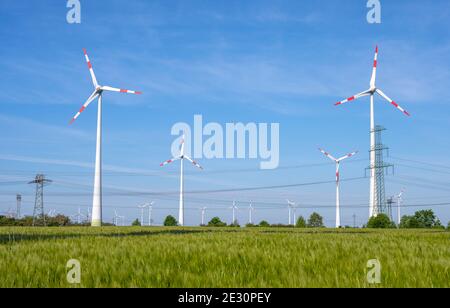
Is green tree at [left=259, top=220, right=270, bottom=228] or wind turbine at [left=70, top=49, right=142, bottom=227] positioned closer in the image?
wind turbine at [left=70, top=49, right=142, bottom=227]

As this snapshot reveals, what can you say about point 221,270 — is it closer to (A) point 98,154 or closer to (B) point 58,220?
(A) point 98,154

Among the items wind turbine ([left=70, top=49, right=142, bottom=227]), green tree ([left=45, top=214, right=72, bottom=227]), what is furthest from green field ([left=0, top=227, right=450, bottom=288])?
green tree ([left=45, top=214, right=72, bottom=227])

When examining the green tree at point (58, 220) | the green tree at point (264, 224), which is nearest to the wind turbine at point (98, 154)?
the green tree at point (58, 220)

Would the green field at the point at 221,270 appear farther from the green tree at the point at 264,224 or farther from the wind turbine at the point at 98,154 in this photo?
the green tree at the point at 264,224

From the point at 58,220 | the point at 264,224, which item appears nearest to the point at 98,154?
the point at 58,220

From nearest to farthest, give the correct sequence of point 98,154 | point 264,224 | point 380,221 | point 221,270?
point 221,270, point 98,154, point 380,221, point 264,224

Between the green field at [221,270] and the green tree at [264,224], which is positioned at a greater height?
the green field at [221,270]

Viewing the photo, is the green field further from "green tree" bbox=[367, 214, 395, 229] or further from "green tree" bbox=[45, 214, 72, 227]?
"green tree" bbox=[45, 214, 72, 227]

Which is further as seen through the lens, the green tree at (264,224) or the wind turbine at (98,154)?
the green tree at (264,224)

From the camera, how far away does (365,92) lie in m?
86.9
